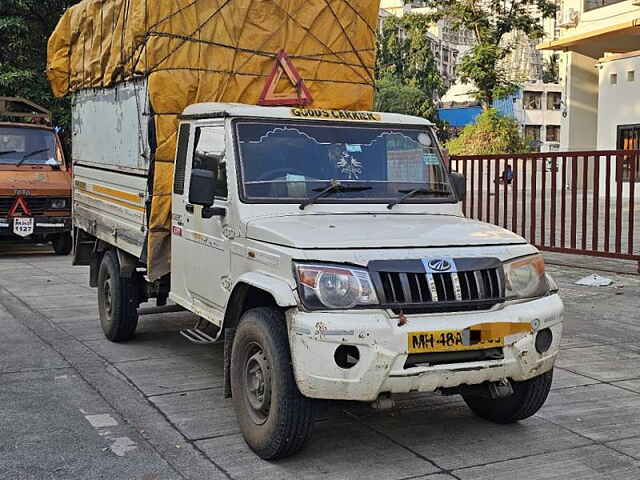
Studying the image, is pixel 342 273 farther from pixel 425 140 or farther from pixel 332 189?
pixel 425 140

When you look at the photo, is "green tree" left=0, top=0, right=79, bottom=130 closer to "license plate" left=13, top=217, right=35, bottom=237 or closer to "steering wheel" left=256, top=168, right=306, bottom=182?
"license plate" left=13, top=217, right=35, bottom=237

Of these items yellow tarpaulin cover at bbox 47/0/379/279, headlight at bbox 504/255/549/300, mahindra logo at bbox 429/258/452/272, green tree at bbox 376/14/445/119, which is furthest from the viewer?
green tree at bbox 376/14/445/119

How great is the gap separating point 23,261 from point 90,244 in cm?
623

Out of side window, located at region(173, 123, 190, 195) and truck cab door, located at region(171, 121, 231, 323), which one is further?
side window, located at region(173, 123, 190, 195)

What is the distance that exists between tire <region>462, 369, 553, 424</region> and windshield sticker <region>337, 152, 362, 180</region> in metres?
1.70

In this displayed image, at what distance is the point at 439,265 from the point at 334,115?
5.99 feet

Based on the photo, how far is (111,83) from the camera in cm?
779

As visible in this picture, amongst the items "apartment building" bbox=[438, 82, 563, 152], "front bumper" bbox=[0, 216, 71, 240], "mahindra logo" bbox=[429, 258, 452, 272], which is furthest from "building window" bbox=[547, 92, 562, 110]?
"mahindra logo" bbox=[429, 258, 452, 272]

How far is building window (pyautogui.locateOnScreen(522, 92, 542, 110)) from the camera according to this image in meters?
68.9

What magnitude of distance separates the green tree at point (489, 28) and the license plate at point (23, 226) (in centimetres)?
2760

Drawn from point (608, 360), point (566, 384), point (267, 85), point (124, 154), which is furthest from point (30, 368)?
point (608, 360)

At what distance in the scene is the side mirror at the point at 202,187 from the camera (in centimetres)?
540

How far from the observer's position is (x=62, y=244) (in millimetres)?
15906

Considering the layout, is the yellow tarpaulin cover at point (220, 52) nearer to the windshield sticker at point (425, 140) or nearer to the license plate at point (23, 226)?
the windshield sticker at point (425, 140)
